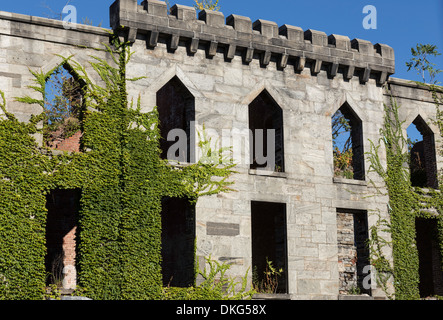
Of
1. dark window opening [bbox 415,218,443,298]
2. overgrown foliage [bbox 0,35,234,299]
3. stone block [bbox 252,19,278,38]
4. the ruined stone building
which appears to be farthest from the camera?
dark window opening [bbox 415,218,443,298]

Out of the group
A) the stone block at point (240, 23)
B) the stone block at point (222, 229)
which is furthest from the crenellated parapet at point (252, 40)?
the stone block at point (222, 229)

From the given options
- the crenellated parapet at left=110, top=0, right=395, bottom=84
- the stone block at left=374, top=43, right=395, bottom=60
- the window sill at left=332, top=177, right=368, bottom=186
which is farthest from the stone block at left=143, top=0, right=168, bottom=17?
Result: the stone block at left=374, top=43, right=395, bottom=60

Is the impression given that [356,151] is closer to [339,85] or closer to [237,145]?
[339,85]

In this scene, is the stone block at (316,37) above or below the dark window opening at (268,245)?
above

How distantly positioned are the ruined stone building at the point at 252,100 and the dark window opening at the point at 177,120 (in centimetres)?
6

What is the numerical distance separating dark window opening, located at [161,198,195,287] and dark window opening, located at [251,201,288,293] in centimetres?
205

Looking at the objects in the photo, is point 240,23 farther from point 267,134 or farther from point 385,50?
point 385,50

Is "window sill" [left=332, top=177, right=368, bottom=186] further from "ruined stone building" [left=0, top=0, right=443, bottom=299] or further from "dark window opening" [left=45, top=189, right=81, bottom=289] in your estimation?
"dark window opening" [left=45, top=189, right=81, bottom=289]

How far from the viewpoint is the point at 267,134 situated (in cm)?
1989

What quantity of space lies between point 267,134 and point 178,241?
4037mm

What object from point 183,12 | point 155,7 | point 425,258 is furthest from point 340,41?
point 425,258

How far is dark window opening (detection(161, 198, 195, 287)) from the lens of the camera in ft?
57.0

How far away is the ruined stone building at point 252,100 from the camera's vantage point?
17.2 m
